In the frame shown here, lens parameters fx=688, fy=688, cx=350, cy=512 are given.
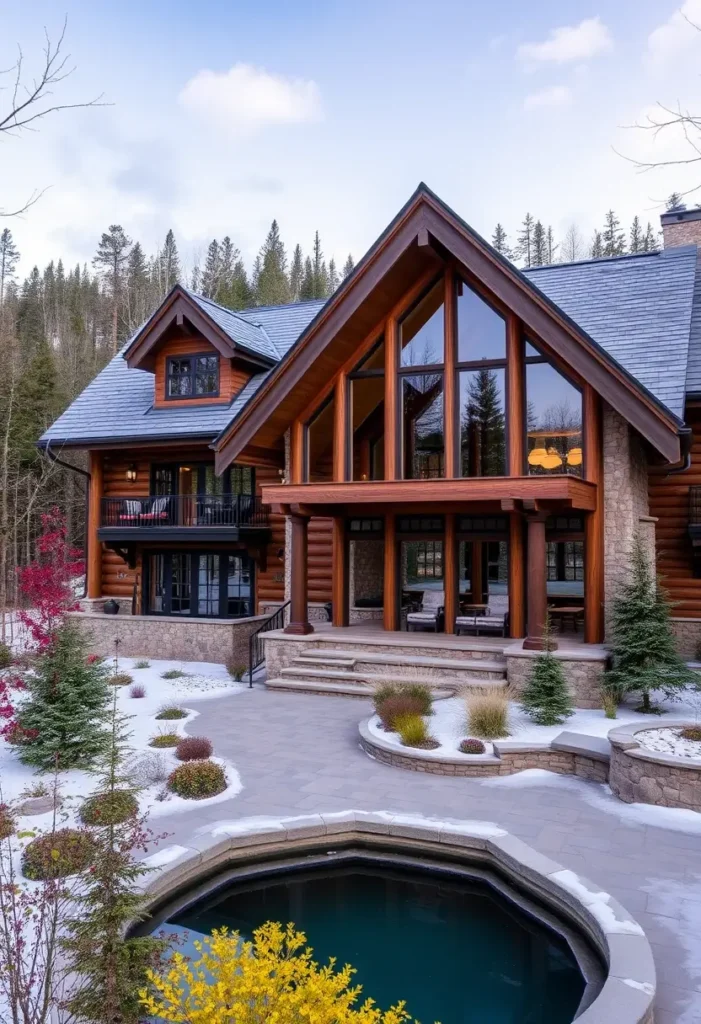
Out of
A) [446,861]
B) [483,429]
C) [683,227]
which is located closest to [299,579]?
[483,429]

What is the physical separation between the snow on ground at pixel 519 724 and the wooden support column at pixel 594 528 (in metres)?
2.00

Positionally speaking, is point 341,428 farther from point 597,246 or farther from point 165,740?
point 597,246

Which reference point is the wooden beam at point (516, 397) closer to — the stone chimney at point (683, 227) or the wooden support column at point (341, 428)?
the wooden support column at point (341, 428)

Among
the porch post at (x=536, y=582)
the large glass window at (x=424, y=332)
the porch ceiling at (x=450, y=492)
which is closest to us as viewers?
the porch ceiling at (x=450, y=492)

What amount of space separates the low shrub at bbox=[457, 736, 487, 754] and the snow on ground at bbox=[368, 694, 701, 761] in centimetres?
6

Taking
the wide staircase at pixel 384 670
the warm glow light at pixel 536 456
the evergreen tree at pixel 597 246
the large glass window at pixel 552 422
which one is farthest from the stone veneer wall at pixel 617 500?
the evergreen tree at pixel 597 246

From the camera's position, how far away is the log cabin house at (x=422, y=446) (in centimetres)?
1255

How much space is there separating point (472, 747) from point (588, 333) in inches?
367

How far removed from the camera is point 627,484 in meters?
12.6

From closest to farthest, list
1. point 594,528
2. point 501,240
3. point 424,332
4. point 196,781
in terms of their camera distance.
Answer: point 196,781 < point 594,528 < point 424,332 < point 501,240

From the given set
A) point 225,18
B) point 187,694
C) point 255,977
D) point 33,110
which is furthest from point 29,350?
point 255,977

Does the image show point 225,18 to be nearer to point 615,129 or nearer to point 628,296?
point 615,129

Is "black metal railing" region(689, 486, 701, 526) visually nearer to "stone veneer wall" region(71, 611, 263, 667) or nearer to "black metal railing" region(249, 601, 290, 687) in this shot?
"black metal railing" region(249, 601, 290, 687)

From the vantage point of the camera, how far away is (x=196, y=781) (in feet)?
25.7
